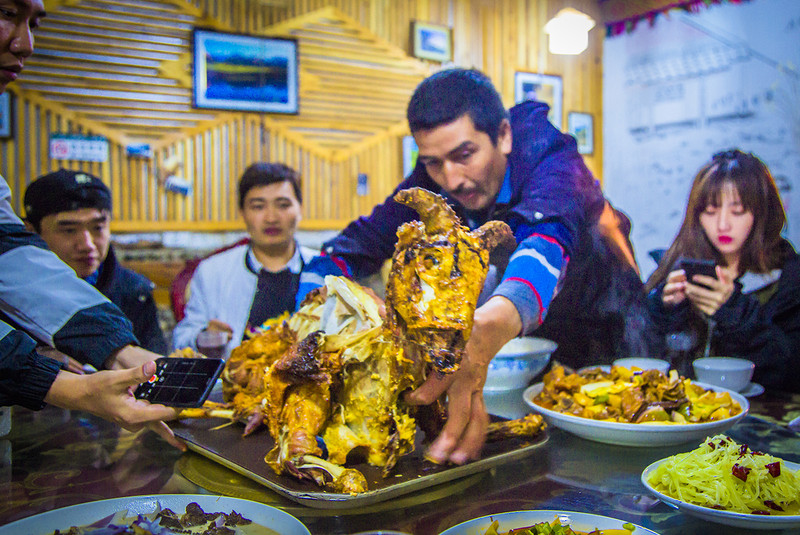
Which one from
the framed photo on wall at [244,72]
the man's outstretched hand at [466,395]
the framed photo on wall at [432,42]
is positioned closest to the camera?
the man's outstretched hand at [466,395]

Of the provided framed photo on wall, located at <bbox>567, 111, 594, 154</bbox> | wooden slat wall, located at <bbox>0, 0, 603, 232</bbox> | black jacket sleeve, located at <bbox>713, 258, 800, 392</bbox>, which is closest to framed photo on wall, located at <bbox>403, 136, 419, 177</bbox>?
wooden slat wall, located at <bbox>0, 0, 603, 232</bbox>

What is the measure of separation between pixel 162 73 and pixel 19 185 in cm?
132

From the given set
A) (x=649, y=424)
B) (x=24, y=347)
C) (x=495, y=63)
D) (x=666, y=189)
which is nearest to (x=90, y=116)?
(x=495, y=63)

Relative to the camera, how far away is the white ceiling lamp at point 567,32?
4.18 m

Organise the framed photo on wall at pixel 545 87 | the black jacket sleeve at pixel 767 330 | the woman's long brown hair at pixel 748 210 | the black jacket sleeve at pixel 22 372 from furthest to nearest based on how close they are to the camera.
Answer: the framed photo on wall at pixel 545 87, the woman's long brown hair at pixel 748 210, the black jacket sleeve at pixel 767 330, the black jacket sleeve at pixel 22 372

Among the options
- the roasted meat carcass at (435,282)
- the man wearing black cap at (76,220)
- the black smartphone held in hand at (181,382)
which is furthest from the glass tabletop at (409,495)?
the man wearing black cap at (76,220)

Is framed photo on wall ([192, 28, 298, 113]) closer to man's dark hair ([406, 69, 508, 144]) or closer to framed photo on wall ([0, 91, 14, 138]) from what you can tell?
framed photo on wall ([0, 91, 14, 138])

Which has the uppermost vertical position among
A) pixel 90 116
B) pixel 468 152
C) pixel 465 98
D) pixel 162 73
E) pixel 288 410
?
pixel 162 73

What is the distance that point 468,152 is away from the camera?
62.1 inches

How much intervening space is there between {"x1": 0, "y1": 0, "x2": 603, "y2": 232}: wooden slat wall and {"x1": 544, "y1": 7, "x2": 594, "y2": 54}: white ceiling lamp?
0.60ft

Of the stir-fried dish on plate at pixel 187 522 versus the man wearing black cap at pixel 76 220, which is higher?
the man wearing black cap at pixel 76 220

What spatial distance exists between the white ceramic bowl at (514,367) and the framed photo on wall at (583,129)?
12.3 ft

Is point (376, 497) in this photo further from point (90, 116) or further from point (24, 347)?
point (90, 116)

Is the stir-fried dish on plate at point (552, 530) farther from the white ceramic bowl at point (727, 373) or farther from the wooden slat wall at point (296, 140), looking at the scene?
the wooden slat wall at point (296, 140)
